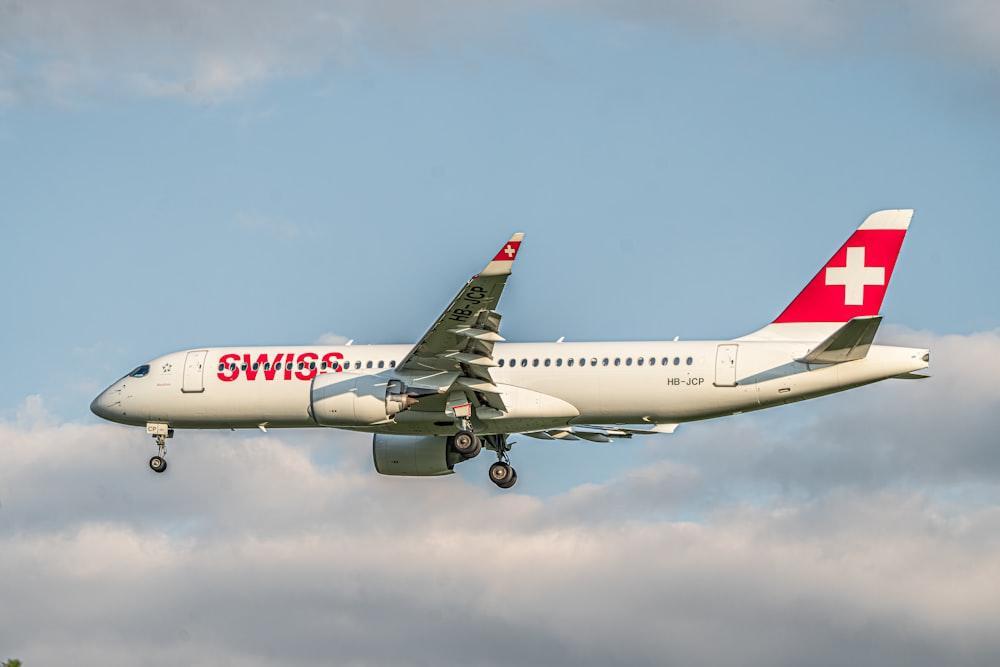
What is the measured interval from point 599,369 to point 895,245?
10076mm

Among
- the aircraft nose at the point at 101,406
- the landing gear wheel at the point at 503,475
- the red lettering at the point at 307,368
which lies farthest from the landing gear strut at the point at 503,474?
the aircraft nose at the point at 101,406

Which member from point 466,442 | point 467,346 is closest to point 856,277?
point 467,346

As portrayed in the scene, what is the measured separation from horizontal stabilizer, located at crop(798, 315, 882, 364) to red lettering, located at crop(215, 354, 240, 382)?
1845cm

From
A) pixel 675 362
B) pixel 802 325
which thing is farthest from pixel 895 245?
pixel 675 362

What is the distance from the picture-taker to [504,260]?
45.9 meters

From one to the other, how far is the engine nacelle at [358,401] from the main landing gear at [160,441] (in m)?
7.02

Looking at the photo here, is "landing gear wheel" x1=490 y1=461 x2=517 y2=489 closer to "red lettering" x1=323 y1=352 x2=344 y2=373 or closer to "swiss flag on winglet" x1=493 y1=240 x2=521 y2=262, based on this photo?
"red lettering" x1=323 y1=352 x2=344 y2=373

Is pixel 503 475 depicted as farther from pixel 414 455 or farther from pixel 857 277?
pixel 857 277

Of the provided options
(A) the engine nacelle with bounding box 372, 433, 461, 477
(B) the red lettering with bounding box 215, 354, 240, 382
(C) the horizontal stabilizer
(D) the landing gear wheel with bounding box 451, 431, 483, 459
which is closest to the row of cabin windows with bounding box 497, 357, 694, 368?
(D) the landing gear wheel with bounding box 451, 431, 483, 459

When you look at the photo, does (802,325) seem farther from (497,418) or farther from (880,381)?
(497,418)

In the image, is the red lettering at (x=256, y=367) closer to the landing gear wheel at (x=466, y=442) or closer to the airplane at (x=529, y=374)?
the airplane at (x=529, y=374)

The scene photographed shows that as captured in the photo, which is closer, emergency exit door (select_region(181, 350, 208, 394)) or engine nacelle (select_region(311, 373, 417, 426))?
engine nacelle (select_region(311, 373, 417, 426))

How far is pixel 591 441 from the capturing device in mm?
→ 58781

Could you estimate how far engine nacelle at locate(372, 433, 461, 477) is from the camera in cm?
5731
